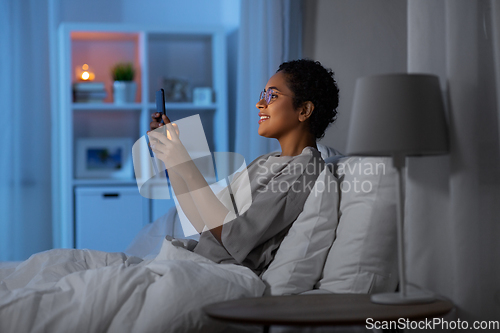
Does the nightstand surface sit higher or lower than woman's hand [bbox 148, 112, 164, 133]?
lower

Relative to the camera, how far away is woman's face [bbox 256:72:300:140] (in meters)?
1.77

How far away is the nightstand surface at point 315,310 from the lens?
0.92 metres

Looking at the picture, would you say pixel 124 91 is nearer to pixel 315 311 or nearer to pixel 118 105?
pixel 118 105

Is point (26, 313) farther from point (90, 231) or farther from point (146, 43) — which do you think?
point (146, 43)

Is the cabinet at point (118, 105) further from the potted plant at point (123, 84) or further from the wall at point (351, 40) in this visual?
the wall at point (351, 40)

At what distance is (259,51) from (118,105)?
1080 millimetres

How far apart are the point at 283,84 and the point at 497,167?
0.83 m

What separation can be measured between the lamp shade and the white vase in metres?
2.86

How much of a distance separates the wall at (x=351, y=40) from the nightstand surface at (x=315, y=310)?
1336 millimetres

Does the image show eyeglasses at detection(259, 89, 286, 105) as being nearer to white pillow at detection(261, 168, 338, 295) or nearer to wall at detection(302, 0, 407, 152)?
white pillow at detection(261, 168, 338, 295)

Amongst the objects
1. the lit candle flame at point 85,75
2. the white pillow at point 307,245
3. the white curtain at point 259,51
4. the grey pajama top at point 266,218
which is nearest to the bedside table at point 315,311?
the white pillow at point 307,245

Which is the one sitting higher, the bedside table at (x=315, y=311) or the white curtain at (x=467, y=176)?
the white curtain at (x=467, y=176)

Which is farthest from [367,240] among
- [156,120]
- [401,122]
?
[156,120]

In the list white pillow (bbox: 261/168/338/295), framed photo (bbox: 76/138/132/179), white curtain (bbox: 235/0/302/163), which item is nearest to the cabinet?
framed photo (bbox: 76/138/132/179)
